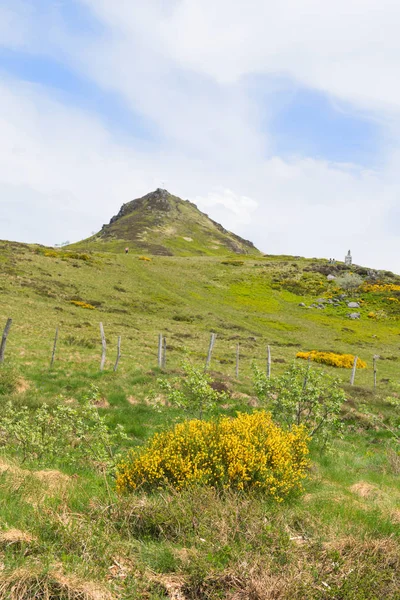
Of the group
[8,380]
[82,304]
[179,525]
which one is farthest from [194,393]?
[82,304]

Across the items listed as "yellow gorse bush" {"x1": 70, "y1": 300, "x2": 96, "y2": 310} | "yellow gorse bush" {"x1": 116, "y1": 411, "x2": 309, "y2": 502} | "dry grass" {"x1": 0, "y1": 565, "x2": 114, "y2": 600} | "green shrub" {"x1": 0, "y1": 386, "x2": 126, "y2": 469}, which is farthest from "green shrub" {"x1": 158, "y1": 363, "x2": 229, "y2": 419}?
"yellow gorse bush" {"x1": 70, "y1": 300, "x2": 96, "y2": 310}

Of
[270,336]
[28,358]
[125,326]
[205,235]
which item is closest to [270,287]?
[270,336]

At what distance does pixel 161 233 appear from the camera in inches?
5842

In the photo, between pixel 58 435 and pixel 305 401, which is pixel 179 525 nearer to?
pixel 58 435

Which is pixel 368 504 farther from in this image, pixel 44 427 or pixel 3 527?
pixel 44 427

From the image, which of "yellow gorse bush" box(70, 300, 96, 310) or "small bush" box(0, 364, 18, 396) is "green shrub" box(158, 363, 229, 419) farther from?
"yellow gorse bush" box(70, 300, 96, 310)

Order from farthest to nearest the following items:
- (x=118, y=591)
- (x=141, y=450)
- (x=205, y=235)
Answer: (x=205, y=235)
(x=141, y=450)
(x=118, y=591)

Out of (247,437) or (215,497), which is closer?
(215,497)

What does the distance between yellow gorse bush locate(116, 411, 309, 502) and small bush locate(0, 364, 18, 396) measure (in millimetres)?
10198

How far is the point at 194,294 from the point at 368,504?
59.7 metres

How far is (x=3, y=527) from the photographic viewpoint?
176 inches

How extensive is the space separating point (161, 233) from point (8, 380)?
446 feet

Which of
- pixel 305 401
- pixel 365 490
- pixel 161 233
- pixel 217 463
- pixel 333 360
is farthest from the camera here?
pixel 161 233

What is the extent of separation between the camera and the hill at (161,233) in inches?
4946
